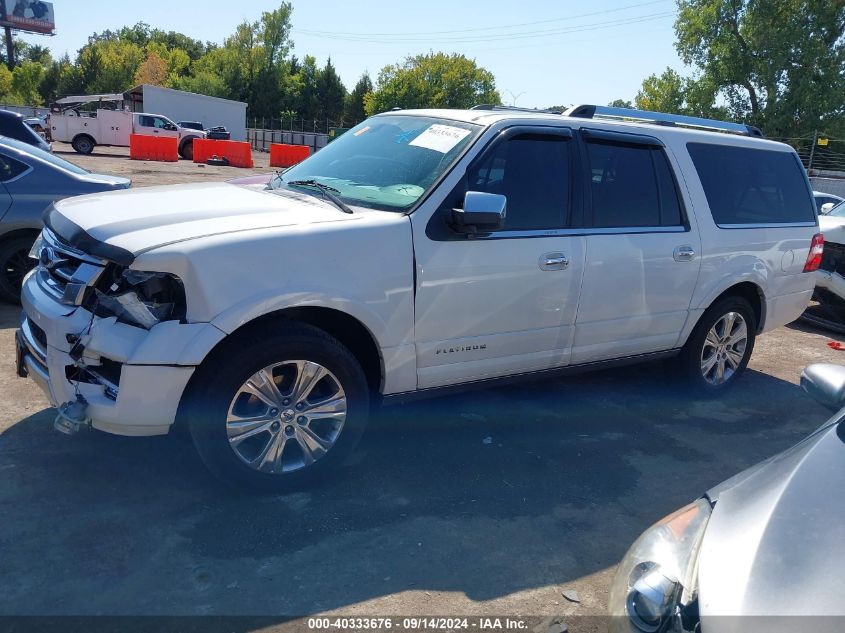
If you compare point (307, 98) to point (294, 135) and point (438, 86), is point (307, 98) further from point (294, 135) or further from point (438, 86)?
point (294, 135)

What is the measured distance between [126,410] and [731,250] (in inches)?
165

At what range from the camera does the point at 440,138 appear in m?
4.22

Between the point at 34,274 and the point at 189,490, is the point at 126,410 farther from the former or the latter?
the point at 34,274

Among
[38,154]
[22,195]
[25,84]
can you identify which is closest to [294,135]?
[25,84]

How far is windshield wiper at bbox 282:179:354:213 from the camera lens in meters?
3.85

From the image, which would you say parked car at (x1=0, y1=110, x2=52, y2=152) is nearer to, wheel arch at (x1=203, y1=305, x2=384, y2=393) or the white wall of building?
wheel arch at (x1=203, y1=305, x2=384, y2=393)

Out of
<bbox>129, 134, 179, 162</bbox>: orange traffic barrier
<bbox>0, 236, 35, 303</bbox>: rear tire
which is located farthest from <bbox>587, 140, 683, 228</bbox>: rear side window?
<bbox>129, 134, 179, 162</bbox>: orange traffic barrier

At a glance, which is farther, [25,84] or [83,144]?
[25,84]

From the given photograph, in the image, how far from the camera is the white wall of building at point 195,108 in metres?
44.8

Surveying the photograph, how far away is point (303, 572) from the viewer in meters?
3.04

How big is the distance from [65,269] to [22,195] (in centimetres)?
350

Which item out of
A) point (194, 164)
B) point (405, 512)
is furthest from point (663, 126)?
point (194, 164)

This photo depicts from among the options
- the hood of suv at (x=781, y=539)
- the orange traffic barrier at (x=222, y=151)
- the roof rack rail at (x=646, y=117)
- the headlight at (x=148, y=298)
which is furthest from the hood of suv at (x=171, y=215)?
the orange traffic barrier at (x=222, y=151)

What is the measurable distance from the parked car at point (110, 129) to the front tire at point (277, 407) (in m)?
30.1
